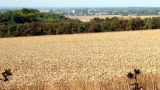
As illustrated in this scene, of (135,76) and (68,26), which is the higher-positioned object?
(135,76)

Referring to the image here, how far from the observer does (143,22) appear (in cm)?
6731

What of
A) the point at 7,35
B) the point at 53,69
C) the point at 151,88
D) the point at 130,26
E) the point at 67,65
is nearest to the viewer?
the point at 151,88

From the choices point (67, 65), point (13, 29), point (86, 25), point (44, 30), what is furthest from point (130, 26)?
point (67, 65)

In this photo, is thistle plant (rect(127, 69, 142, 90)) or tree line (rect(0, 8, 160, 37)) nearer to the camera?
thistle plant (rect(127, 69, 142, 90))

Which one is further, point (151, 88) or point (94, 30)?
point (94, 30)

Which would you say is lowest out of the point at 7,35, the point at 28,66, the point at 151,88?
the point at 7,35

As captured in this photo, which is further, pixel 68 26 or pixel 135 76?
pixel 68 26

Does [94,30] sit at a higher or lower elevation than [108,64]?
lower

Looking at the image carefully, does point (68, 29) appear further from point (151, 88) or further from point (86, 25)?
point (151, 88)

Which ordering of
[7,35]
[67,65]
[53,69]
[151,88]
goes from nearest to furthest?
[151,88], [53,69], [67,65], [7,35]

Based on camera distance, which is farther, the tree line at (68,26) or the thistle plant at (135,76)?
the tree line at (68,26)

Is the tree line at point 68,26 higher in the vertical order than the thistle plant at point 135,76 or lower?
lower

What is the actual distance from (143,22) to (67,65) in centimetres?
4320

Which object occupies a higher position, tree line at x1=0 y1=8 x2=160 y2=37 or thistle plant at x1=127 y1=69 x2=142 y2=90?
thistle plant at x1=127 y1=69 x2=142 y2=90
